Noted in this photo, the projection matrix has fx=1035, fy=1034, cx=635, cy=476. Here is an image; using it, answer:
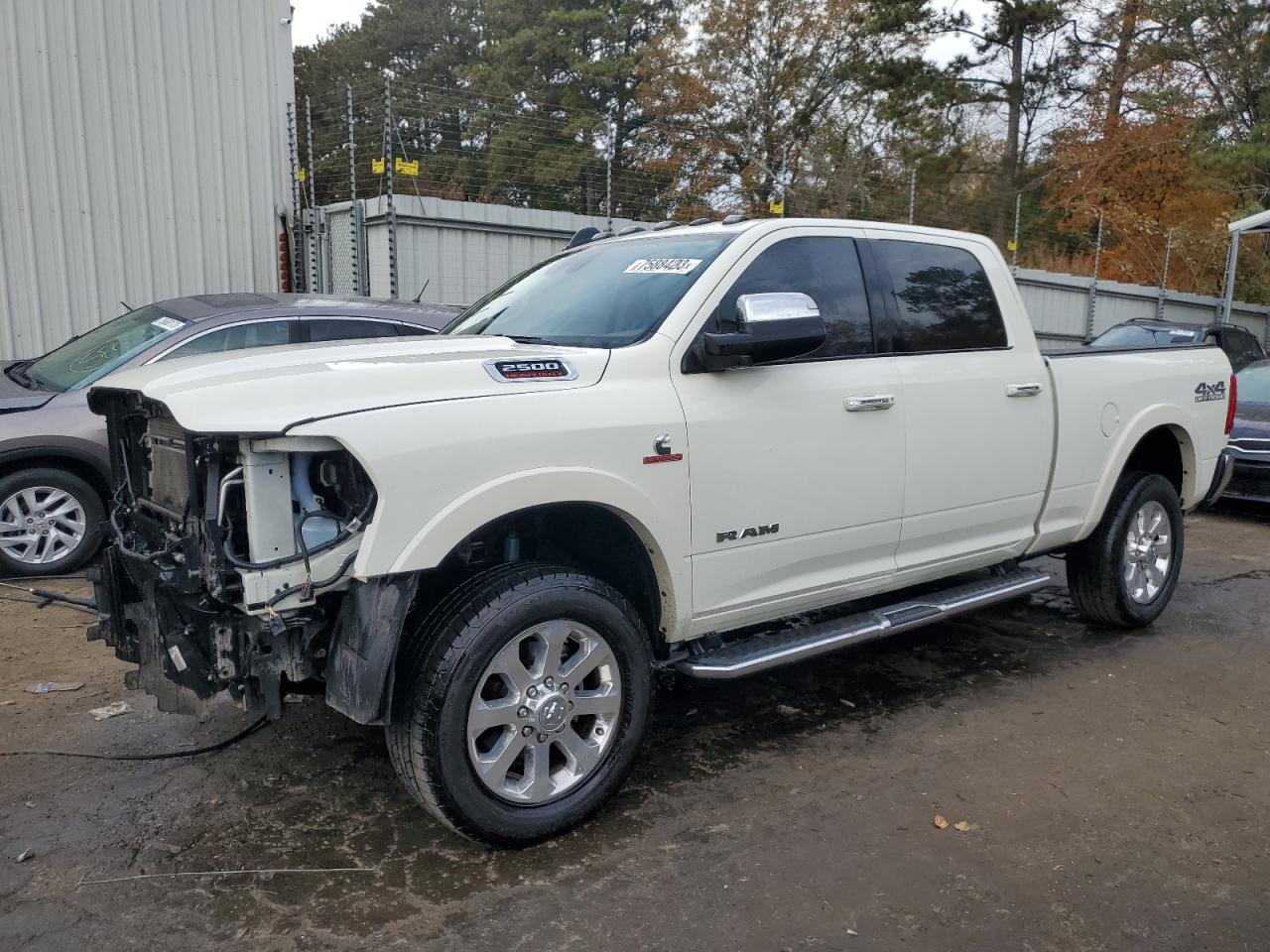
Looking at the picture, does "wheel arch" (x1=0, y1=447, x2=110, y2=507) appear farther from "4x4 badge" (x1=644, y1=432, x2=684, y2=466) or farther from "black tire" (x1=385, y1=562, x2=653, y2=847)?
"4x4 badge" (x1=644, y1=432, x2=684, y2=466)

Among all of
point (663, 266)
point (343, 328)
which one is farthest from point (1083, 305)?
point (663, 266)

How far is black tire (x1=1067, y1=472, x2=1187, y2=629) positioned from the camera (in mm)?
5398

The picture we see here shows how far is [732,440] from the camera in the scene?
11.9ft

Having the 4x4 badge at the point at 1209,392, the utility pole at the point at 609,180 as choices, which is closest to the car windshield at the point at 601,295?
the 4x4 badge at the point at 1209,392

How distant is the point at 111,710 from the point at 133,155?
7.86 meters

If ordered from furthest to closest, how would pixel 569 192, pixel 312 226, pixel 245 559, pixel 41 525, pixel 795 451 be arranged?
pixel 569 192 → pixel 312 226 → pixel 41 525 → pixel 795 451 → pixel 245 559

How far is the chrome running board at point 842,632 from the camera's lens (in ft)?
12.1

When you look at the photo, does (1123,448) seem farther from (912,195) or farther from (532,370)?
(912,195)

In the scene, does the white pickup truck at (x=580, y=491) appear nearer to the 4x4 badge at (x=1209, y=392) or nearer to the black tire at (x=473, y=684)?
the black tire at (x=473, y=684)

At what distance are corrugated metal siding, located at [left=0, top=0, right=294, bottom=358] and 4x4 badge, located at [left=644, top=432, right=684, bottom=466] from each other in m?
8.85

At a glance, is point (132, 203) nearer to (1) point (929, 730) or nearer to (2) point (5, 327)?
(2) point (5, 327)

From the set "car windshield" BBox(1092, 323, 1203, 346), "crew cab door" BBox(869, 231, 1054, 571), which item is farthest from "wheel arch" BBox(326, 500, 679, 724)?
"car windshield" BBox(1092, 323, 1203, 346)

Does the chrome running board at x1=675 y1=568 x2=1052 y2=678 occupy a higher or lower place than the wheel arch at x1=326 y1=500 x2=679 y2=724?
lower

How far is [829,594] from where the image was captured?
4102 millimetres
